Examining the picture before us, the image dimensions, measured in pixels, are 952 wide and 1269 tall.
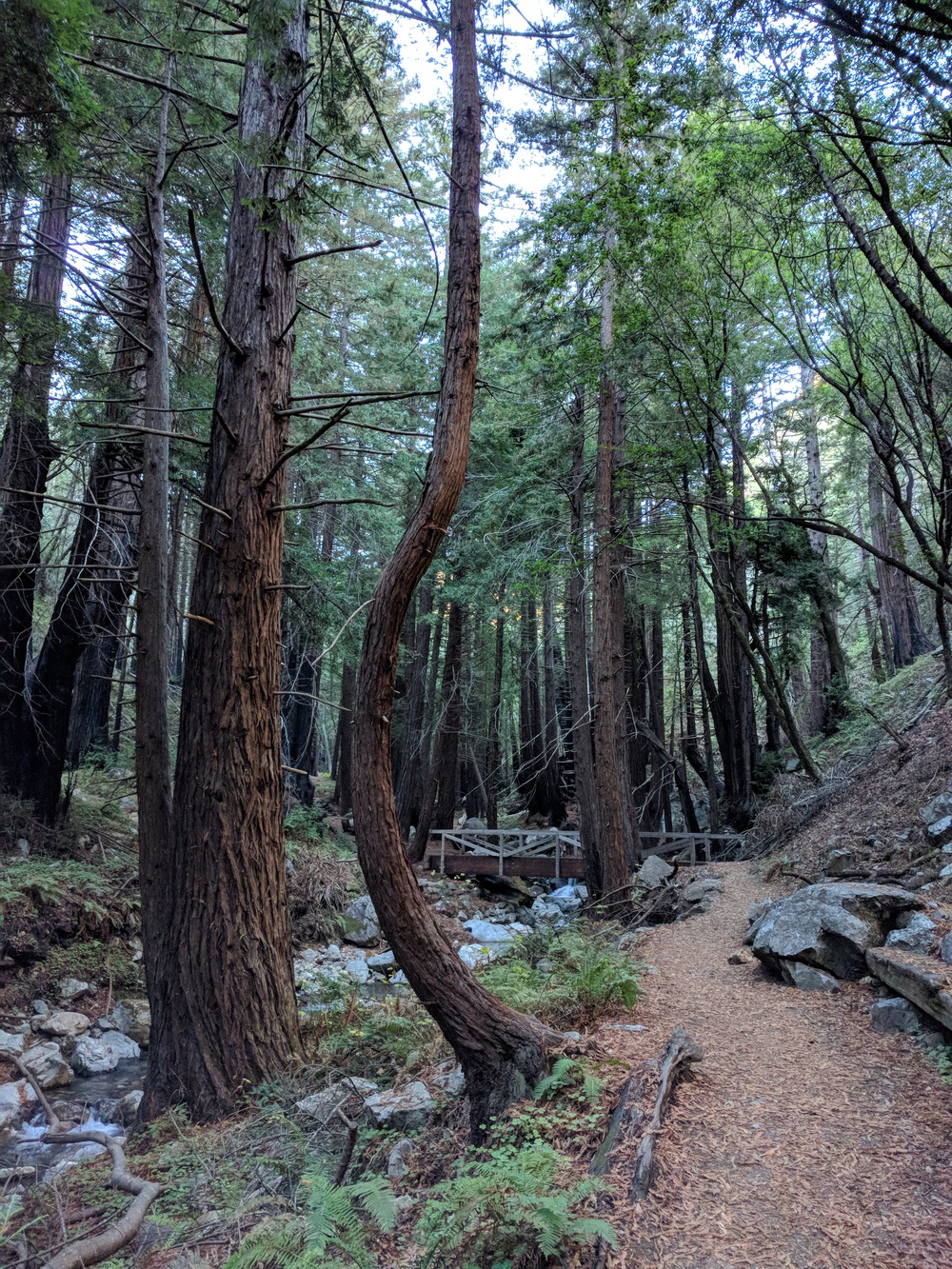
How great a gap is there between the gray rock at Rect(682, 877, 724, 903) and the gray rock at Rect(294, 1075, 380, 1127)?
219 inches

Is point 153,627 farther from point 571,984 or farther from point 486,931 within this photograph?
point 486,931

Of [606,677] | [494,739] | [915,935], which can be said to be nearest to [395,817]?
[915,935]

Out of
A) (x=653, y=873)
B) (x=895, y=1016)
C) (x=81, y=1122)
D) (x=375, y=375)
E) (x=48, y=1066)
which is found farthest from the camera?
(x=375, y=375)

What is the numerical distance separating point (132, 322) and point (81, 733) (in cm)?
595

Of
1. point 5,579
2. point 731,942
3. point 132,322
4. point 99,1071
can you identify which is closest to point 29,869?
point 99,1071

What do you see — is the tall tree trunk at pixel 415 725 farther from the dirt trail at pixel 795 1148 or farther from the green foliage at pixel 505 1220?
the green foliage at pixel 505 1220

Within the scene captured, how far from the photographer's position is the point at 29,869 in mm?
7504

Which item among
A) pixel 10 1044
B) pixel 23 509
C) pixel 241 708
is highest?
pixel 23 509

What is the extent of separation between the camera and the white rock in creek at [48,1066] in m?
5.50

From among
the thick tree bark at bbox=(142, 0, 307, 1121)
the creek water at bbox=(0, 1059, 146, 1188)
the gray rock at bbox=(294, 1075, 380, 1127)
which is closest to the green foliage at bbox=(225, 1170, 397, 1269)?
the gray rock at bbox=(294, 1075, 380, 1127)

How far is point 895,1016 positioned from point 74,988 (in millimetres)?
6916

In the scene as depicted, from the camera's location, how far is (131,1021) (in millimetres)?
6809

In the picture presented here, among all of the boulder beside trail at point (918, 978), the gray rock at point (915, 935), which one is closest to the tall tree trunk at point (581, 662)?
the gray rock at point (915, 935)

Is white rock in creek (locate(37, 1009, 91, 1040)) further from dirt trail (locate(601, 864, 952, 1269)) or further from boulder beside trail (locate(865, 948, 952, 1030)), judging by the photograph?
boulder beside trail (locate(865, 948, 952, 1030))
